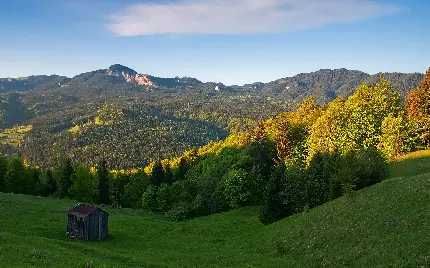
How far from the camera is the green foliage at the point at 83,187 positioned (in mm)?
98875

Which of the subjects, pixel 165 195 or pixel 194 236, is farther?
pixel 165 195

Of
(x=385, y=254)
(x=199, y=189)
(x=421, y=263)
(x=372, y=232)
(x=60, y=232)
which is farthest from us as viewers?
(x=199, y=189)

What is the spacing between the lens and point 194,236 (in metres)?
56.8

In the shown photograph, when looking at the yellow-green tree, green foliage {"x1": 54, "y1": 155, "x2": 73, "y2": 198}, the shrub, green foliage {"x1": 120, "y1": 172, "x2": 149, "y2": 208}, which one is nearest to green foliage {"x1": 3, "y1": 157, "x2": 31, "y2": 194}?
green foliage {"x1": 54, "y1": 155, "x2": 73, "y2": 198}

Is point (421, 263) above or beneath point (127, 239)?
above

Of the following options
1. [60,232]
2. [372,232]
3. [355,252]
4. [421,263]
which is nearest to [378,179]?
[372,232]

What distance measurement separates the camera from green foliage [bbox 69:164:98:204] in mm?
98875

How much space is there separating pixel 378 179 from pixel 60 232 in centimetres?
4674

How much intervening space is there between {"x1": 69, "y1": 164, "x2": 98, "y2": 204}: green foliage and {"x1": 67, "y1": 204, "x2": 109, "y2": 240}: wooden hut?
160ft

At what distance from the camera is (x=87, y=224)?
50.5m

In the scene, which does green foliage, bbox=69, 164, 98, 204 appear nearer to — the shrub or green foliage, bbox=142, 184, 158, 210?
green foliage, bbox=142, 184, 158, 210

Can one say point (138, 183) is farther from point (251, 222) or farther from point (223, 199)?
point (251, 222)

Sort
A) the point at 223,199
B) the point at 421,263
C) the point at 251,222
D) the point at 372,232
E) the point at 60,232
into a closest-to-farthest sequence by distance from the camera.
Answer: the point at 421,263, the point at 372,232, the point at 60,232, the point at 251,222, the point at 223,199

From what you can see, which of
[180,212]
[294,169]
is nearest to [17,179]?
[180,212]
